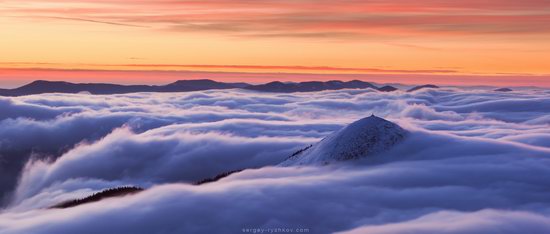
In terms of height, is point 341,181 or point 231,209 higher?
point 341,181

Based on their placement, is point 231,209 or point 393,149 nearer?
point 231,209

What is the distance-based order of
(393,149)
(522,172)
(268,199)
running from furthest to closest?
(393,149), (522,172), (268,199)

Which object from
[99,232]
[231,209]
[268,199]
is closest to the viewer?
[99,232]

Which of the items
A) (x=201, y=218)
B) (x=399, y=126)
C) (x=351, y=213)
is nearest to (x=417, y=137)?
(x=399, y=126)

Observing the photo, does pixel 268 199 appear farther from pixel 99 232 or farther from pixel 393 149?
pixel 393 149

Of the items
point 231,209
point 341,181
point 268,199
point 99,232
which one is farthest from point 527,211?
point 99,232

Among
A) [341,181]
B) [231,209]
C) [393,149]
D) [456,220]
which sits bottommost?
[456,220]
